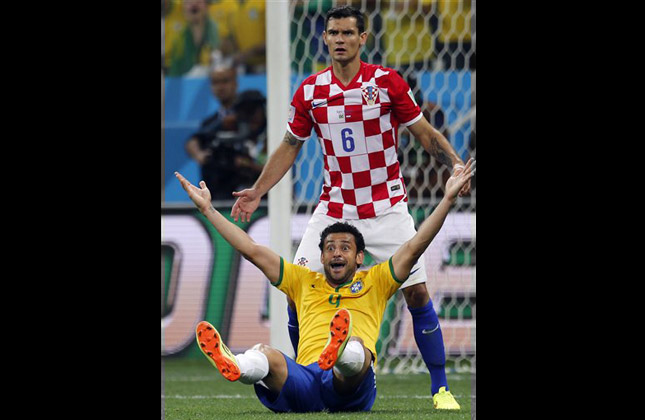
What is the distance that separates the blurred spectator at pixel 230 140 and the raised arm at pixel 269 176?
14.6 ft

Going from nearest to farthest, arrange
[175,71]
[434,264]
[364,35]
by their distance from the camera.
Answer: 1. [364,35]
2. [434,264]
3. [175,71]

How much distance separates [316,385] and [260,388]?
0.27 meters

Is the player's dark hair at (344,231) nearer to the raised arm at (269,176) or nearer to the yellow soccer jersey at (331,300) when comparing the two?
the yellow soccer jersey at (331,300)

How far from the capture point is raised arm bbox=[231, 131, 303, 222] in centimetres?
609

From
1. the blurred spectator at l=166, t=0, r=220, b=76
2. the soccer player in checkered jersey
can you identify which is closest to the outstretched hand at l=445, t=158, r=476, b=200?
the soccer player in checkered jersey

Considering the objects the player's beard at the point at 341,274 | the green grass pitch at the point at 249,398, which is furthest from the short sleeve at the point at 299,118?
the green grass pitch at the point at 249,398

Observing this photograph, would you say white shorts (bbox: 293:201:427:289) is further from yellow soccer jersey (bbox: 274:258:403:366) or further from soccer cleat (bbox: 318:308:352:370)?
soccer cleat (bbox: 318:308:352:370)

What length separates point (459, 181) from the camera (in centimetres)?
527

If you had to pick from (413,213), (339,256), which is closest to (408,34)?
(413,213)

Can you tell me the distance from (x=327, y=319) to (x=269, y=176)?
1078 mm

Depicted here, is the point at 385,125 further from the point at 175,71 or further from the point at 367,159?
the point at 175,71
